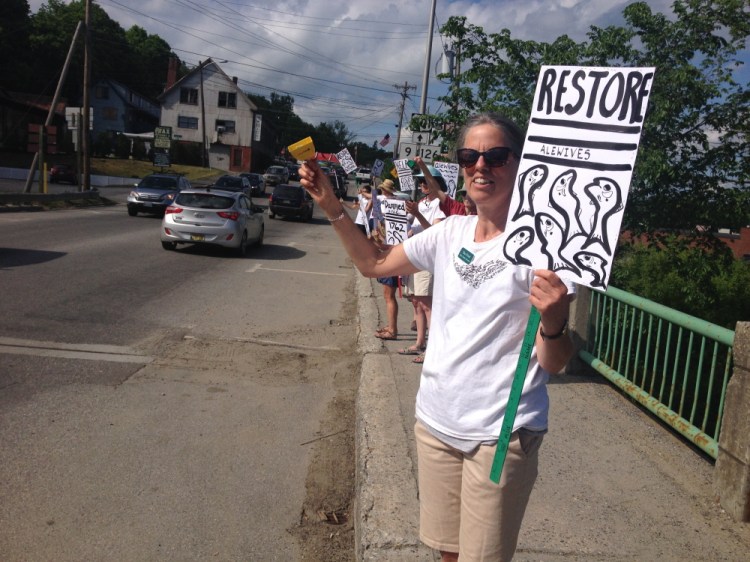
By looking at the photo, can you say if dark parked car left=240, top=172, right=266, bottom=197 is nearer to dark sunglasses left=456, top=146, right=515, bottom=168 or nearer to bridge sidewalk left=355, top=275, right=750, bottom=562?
bridge sidewalk left=355, top=275, right=750, bottom=562

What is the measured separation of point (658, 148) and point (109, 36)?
95.9 m

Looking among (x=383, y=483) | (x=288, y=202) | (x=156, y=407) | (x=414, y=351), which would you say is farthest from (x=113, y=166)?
(x=383, y=483)

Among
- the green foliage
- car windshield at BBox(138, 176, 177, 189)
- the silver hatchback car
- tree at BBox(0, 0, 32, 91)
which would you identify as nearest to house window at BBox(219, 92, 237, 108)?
tree at BBox(0, 0, 32, 91)

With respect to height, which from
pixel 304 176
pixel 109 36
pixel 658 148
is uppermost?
pixel 109 36

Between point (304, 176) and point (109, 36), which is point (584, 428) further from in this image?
point (109, 36)

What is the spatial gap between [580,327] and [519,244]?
193 inches

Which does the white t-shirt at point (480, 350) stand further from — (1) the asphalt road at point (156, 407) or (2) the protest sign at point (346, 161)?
(2) the protest sign at point (346, 161)

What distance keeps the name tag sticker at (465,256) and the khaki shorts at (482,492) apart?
1.94ft

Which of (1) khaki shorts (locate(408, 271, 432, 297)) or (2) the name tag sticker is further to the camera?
(1) khaki shorts (locate(408, 271, 432, 297))

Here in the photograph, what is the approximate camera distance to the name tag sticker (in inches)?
92.8

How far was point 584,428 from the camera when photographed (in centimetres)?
512

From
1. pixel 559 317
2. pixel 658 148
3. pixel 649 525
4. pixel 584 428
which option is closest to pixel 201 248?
pixel 658 148

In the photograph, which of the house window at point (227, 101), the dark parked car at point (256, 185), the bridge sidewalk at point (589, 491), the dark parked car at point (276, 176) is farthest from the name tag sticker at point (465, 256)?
the house window at point (227, 101)

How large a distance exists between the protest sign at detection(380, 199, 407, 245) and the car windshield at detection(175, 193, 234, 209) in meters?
8.22
